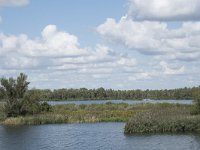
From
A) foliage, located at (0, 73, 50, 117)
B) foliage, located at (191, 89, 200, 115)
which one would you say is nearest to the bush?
foliage, located at (0, 73, 50, 117)

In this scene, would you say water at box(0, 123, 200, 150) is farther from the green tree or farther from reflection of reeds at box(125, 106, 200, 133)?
the green tree

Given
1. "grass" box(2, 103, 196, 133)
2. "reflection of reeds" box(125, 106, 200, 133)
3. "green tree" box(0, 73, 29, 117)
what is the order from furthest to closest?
"green tree" box(0, 73, 29, 117) → "grass" box(2, 103, 196, 133) → "reflection of reeds" box(125, 106, 200, 133)

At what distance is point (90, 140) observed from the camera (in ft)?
172

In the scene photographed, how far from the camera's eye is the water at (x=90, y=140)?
45.8 m

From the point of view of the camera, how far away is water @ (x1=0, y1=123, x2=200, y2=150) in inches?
1802

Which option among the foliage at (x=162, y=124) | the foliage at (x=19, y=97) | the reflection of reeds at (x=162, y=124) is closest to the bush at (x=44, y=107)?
the foliage at (x=19, y=97)

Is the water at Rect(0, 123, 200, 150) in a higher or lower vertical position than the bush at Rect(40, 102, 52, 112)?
lower

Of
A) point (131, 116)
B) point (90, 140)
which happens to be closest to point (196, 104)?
point (131, 116)

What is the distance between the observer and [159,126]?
5647 centimetres

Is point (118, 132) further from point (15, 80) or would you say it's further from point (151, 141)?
point (15, 80)

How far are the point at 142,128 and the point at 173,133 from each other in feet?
13.2

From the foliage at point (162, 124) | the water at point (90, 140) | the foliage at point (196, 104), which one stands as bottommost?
the water at point (90, 140)

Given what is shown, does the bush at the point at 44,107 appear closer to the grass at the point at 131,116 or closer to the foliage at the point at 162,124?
the grass at the point at 131,116

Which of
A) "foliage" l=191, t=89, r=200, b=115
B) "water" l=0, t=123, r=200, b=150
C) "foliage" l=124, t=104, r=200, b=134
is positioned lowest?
"water" l=0, t=123, r=200, b=150
